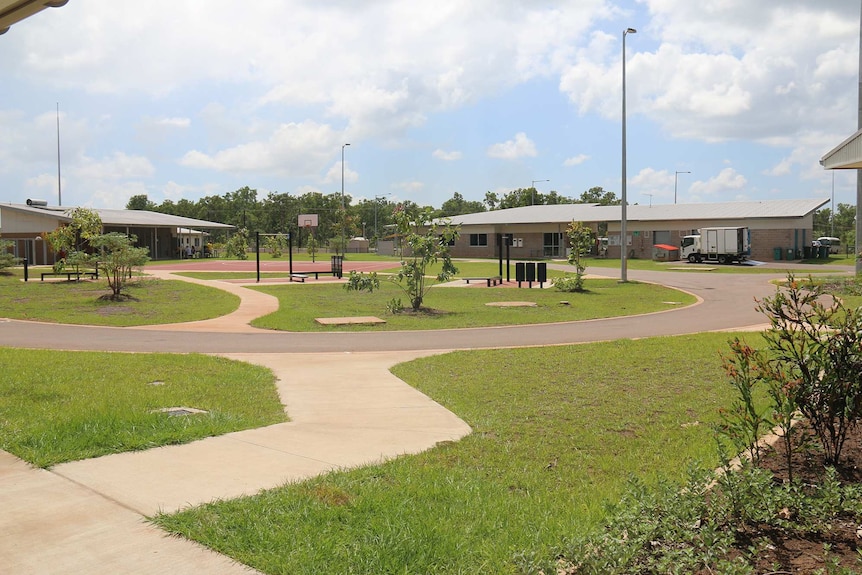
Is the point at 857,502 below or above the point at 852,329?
below

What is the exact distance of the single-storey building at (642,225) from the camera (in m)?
62.6

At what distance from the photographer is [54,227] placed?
5806cm

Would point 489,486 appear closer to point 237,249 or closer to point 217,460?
point 217,460

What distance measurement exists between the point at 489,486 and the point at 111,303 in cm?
2238

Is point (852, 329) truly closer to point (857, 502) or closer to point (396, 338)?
point (857, 502)

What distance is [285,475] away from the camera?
6012 mm

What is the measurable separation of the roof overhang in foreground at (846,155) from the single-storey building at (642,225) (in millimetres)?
52044

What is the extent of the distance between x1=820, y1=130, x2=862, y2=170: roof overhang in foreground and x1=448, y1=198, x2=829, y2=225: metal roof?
52.0m

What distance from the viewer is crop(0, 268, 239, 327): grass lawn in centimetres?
2141

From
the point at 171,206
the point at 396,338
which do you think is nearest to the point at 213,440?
the point at 396,338

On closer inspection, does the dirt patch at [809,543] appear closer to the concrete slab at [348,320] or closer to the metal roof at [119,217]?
the concrete slab at [348,320]

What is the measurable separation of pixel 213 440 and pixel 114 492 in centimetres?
157

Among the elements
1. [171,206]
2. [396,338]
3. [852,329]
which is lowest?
[396,338]

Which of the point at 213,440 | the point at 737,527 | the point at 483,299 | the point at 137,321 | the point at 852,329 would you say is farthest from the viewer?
the point at 483,299
